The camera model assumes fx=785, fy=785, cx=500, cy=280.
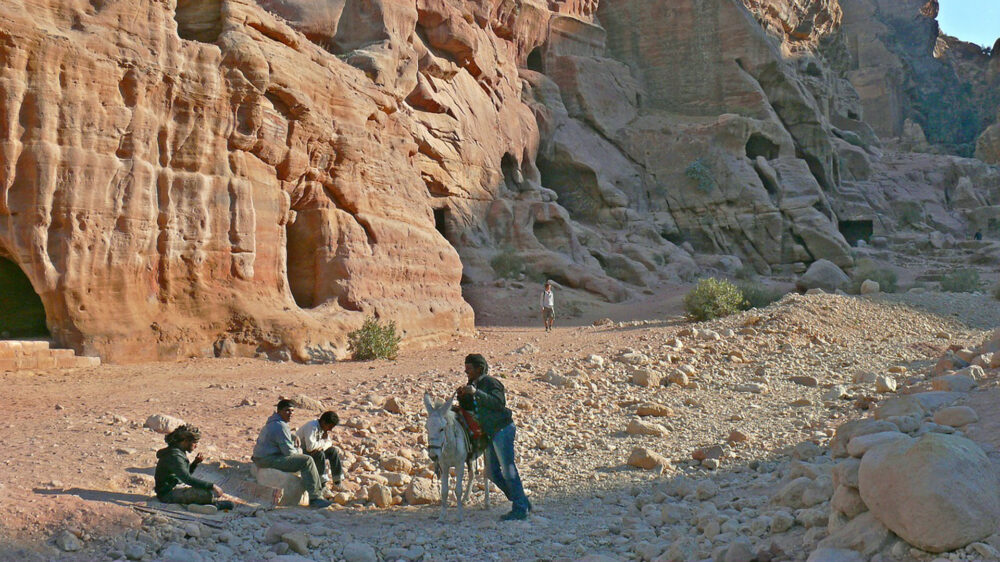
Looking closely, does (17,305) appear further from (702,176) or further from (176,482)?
(702,176)

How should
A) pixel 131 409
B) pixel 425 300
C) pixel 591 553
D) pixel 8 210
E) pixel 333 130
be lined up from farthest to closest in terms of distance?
pixel 425 300 < pixel 333 130 < pixel 8 210 < pixel 131 409 < pixel 591 553

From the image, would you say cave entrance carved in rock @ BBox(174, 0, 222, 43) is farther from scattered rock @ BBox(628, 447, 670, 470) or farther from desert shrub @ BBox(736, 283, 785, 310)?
desert shrub @ BBox(736, 283, 785, 310)

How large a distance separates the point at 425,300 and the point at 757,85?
25.2 m

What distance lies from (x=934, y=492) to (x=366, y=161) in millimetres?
13440

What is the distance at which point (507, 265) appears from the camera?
956 inches

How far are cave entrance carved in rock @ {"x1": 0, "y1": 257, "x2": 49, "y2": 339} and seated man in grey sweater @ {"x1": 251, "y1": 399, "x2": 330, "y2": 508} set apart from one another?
8361 millimetres

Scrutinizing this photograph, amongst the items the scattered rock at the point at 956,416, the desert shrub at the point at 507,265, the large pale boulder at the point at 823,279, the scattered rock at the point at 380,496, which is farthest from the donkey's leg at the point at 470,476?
the large pale boulder at the point at 823,279

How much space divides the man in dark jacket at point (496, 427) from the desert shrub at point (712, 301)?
45.1 ft

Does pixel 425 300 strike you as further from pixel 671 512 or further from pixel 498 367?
pixel 671 512

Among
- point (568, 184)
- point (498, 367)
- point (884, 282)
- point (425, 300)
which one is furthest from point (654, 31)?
point (498, 367)

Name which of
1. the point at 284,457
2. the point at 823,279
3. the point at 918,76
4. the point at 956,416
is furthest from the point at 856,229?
the point at 284,457

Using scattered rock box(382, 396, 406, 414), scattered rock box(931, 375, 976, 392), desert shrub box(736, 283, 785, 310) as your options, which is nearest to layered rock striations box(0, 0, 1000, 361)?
scattered rock box(382, 396, 406, 414)

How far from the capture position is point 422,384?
1089cm

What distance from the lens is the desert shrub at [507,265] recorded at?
24.2 m
